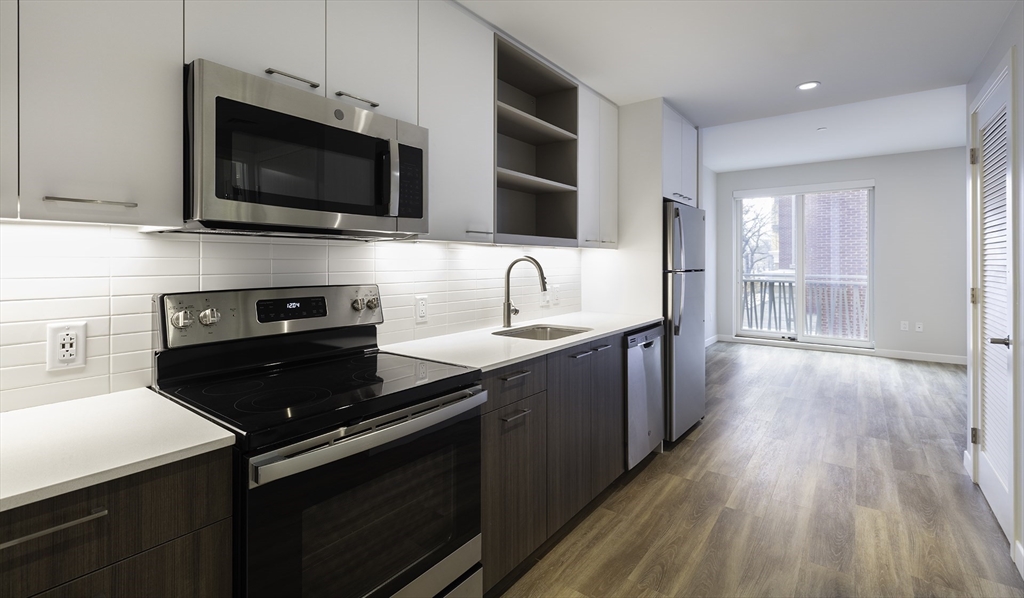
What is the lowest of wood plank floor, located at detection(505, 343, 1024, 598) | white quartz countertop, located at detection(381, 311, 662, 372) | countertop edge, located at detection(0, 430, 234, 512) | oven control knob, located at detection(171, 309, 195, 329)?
wood plank floor, located at detection(505, 343, 1024, 598)

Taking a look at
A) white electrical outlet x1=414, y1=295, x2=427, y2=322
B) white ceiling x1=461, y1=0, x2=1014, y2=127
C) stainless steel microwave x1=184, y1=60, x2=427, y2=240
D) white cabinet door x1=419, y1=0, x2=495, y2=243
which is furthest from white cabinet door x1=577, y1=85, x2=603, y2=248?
stainless steel microwave x1=184, y1=60, x2=427, y2=240

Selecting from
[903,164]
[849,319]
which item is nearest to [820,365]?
[849,319]

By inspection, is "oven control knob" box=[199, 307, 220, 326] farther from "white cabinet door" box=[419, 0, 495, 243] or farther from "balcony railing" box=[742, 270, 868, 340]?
"balcony railing" box=[742, 270, 868, 340]

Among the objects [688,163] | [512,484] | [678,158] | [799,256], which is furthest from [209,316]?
[799,256]

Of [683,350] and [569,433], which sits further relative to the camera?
[683,350]

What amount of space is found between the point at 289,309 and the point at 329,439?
69cm

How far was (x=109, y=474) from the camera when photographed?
34.7 inches

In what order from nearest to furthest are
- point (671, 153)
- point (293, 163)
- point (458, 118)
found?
point (293, 163)
point (458, 118)
point (671, 153)

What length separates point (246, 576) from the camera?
105 cm

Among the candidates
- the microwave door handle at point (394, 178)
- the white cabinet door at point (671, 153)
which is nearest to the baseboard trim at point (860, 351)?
the white cabinet door at point (671, 153)

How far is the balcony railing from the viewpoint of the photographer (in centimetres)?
660

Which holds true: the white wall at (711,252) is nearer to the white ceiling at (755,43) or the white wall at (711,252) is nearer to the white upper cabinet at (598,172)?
the white ceiling at (755,43)

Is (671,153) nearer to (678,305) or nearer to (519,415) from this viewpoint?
(678,305)

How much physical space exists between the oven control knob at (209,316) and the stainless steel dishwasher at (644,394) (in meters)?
1.96
